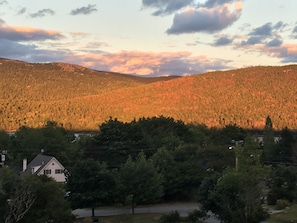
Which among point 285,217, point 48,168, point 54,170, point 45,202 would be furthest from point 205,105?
point 45,202

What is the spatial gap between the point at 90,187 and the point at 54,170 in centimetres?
2084

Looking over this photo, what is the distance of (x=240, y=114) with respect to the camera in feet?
542

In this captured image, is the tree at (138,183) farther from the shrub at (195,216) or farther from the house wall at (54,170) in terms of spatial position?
the house wall at (54,170)

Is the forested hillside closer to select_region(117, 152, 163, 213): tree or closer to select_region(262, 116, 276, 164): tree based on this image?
select_region(262, 116, 276, 164): tree

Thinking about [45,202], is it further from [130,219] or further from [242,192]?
[130,219]

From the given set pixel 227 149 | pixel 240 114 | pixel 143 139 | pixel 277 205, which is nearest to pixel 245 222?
pixel 277 205

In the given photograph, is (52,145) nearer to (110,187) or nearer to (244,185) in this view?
Result: (110,187)

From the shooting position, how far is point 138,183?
4731cm

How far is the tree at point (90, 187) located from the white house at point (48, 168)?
1805 centimetres

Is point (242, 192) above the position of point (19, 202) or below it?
below

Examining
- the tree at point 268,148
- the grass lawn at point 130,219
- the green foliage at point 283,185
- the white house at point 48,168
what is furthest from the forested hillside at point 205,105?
the grass lawn at point 130,219

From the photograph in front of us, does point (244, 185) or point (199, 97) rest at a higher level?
point (199, 97)

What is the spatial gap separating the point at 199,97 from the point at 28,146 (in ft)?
368

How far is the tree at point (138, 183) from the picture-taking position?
153ft
